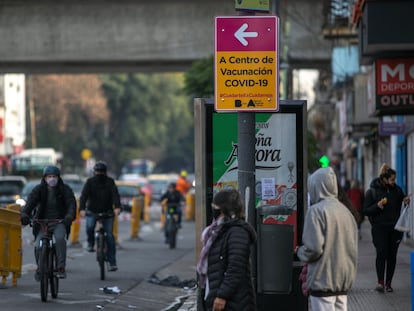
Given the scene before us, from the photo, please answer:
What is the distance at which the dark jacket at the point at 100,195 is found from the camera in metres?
18.5

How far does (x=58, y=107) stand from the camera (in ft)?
299

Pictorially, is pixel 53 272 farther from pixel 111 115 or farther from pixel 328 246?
pixel 111 115

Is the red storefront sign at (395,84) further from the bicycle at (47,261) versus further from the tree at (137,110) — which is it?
the tree at (137,110)

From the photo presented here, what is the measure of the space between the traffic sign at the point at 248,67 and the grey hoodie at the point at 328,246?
1762mm

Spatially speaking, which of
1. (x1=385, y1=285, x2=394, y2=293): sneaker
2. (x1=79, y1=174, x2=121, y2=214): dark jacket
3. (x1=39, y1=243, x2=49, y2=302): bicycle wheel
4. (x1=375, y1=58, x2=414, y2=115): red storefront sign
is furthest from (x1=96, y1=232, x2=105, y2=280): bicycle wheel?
(x1=375, y1=58, x2=414, y2=115): red storefront sign

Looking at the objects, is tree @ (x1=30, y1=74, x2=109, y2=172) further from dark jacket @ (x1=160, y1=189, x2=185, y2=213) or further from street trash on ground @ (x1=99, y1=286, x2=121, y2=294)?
street trash on ground @ (x1=99, y1=286, x2=121, y2=294)

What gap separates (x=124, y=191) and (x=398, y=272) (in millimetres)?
25474

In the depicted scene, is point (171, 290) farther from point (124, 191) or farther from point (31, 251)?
point (124, 191)

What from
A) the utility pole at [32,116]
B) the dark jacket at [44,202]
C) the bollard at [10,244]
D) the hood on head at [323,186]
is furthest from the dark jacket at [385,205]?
the utility pole at [32,116]

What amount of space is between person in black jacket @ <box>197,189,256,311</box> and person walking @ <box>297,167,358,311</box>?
445mm

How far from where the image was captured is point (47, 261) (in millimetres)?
14836

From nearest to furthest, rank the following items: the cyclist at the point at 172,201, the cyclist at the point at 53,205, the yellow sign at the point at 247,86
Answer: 1. the yellow sign at the point at 247,86
2. the cyclist at the point at 53,205
3. the cyclist at the point at 172,201

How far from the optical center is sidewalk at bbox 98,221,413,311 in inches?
571

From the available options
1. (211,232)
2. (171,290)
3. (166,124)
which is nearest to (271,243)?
(211,232)
